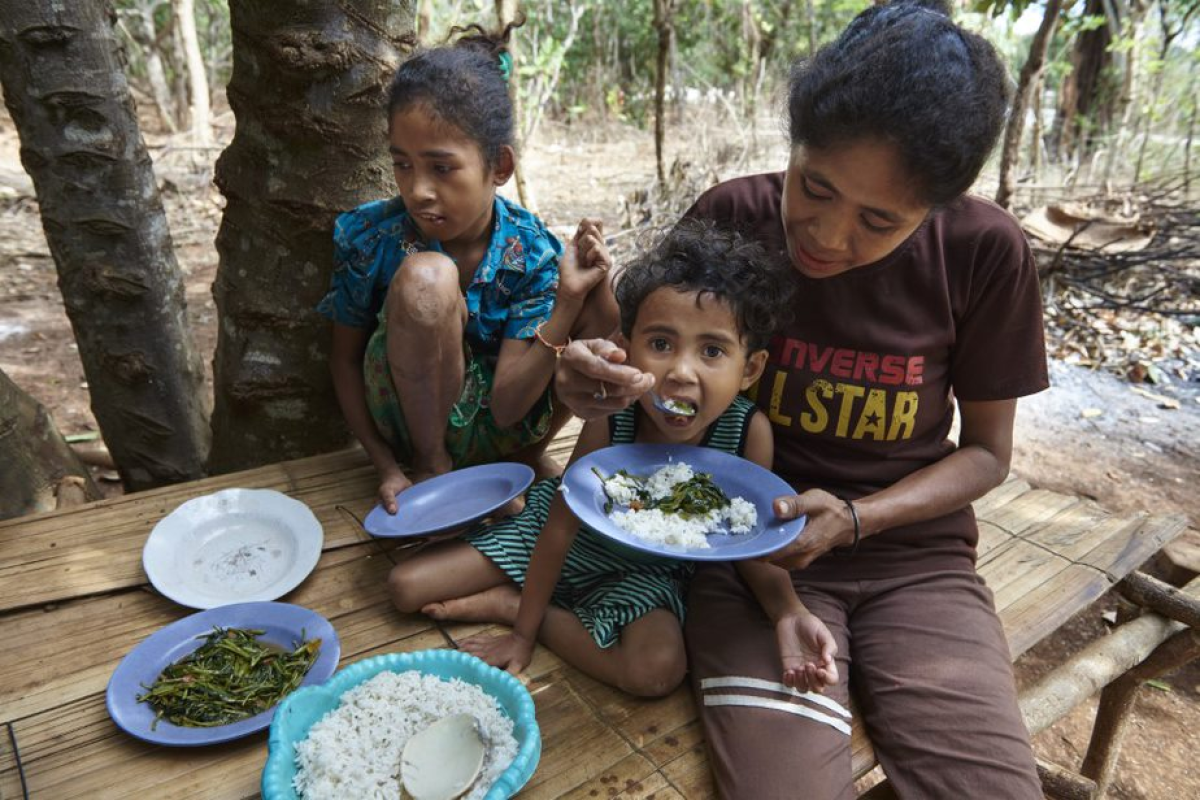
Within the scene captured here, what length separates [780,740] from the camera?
1541 mm

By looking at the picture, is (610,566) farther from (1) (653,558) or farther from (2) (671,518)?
(2) (671,518)

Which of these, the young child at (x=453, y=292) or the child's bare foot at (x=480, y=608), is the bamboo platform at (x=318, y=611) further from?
the young child at (x=453, y=292)

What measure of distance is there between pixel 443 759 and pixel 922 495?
3.94 feet

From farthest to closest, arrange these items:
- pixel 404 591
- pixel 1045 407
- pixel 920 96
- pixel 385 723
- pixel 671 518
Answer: pixel 1045 407 < pixel 404 591 < pixel 671 518 < pixel 385 723 < pixel 920 96

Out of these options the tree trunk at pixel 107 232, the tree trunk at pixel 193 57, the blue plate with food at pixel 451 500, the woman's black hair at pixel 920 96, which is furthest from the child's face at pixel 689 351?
the tree trunk at pixel 193 57

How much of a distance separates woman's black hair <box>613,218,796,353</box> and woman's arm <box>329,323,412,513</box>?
102 centimetres

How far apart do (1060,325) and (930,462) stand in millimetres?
Result: 5223

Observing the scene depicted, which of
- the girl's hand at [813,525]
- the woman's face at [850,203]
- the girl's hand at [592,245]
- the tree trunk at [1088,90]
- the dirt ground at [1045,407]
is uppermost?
the tree trunk at [1088,90]

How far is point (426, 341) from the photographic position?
2121 mm

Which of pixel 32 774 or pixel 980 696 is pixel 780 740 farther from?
pixel 32 774

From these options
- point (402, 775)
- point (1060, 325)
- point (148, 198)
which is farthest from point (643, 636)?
point (1060, 325)

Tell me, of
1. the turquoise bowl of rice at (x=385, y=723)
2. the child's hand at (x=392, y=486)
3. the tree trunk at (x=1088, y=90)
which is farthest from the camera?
the tree trunk at (x=1088, y=90)

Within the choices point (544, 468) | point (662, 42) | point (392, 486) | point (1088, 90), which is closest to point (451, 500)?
point (392, 486)

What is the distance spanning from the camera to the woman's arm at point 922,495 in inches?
65.6
